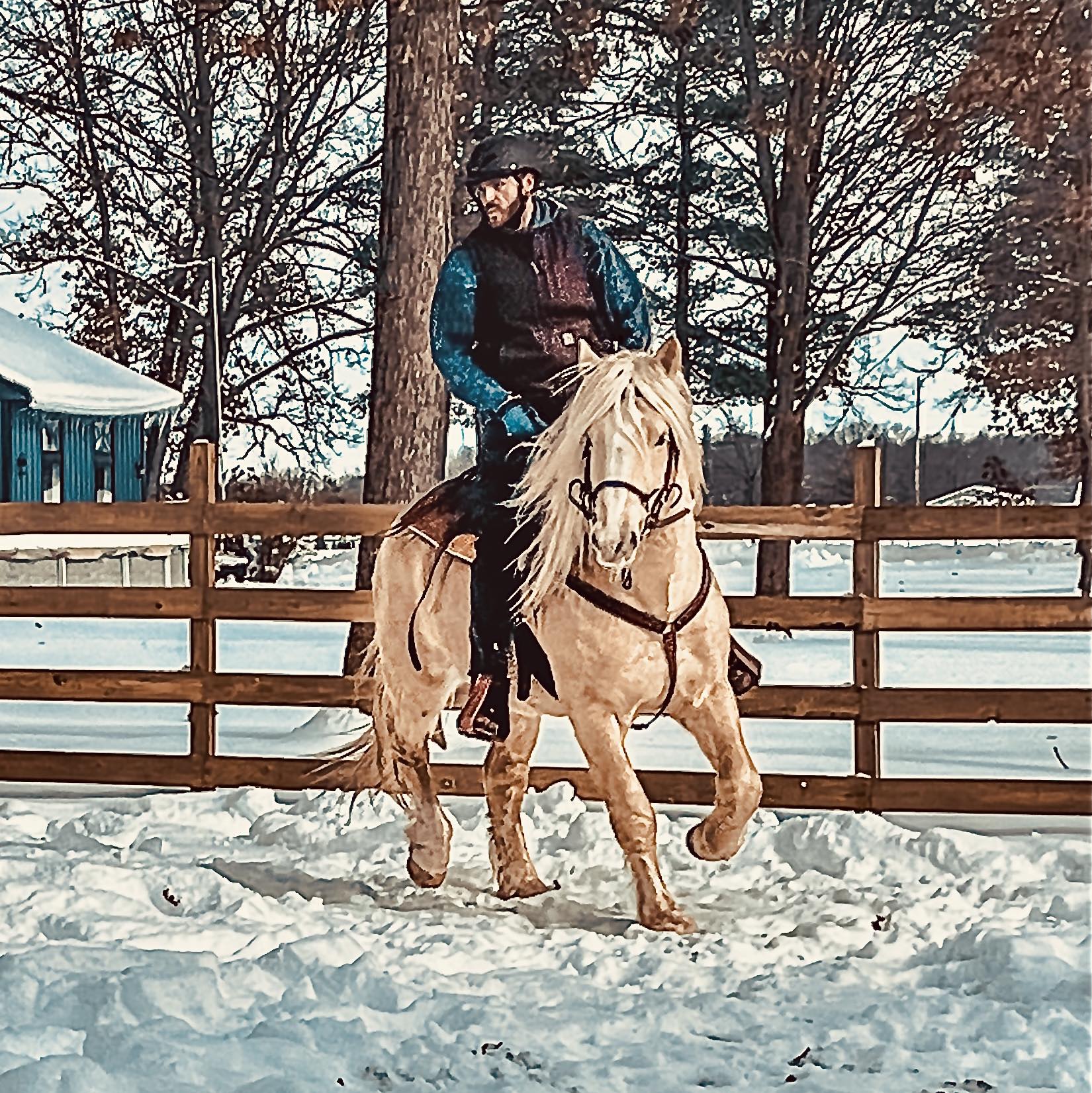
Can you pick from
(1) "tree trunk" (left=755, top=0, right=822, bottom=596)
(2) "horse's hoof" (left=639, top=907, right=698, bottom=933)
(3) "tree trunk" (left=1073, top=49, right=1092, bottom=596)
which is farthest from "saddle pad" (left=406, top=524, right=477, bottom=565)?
(1) "tree trunk" (left=755, top=0, right=822, bottom=596)

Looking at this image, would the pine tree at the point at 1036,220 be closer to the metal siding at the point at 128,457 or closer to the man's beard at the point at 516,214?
the man's beard at the point at 516,214

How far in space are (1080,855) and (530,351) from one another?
2737mm

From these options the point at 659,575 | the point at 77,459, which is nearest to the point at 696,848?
the point at 659,575

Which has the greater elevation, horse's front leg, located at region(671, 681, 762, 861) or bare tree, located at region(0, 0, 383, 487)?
bare tree, located at region(0, 0, 383, 487)

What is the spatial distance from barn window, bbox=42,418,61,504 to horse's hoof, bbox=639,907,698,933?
22.6 m

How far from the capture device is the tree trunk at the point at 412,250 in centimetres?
908

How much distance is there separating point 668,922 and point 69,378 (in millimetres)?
20948

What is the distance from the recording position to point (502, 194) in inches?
206

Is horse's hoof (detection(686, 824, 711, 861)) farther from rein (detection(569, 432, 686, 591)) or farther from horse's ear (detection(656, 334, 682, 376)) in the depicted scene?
horse's ear (detection(656, 334, 682, 376))

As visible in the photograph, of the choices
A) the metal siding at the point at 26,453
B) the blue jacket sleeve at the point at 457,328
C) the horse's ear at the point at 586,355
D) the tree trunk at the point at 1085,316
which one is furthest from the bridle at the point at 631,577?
the metal siding at the point at 26,453

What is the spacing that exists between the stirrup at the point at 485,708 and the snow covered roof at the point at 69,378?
64.0 feet

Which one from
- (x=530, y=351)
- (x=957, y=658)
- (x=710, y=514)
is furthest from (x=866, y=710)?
(x=957, y=658)

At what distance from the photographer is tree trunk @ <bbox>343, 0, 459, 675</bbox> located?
9.08 metres

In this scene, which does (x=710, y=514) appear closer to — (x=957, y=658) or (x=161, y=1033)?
(x=161, y=1033)
